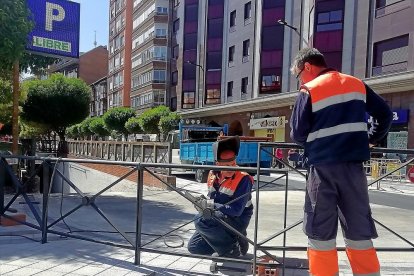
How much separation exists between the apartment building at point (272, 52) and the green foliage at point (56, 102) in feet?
45.3

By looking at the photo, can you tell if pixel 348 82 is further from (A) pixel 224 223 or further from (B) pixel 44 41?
(B) pixel 44 41

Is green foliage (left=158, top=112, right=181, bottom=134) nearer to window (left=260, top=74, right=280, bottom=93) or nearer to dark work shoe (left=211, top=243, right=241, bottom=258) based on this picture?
window (left=260, top=74, right=280, bottom=93)

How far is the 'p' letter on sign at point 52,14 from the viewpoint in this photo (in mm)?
10453

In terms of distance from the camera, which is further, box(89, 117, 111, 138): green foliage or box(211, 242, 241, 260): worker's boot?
box(89, 117, 111, 138): green foliage

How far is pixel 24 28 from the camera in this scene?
24.0 feet

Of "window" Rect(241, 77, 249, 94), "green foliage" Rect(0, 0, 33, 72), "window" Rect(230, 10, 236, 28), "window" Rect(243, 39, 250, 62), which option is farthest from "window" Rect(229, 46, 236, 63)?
"green foliage" Rect(0, 0, 33, 72)

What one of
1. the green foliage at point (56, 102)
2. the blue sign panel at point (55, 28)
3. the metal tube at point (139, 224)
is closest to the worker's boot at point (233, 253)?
the metal tube at point (139, 224)

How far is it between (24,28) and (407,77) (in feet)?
54.8

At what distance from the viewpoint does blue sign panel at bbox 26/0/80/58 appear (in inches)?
400

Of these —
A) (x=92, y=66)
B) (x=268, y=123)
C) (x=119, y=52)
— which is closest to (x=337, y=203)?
(x=268, y=123)

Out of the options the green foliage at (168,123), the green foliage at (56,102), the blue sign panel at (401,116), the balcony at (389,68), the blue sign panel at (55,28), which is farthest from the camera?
the green foliage at (168,123)

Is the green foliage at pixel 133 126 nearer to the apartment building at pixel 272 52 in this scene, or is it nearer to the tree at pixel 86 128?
the apartment building at pixel 272 52

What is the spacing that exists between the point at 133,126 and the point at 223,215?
38046 mm

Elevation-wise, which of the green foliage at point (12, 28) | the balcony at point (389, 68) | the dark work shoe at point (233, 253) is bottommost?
the dark work shoe at point (233, 253)
